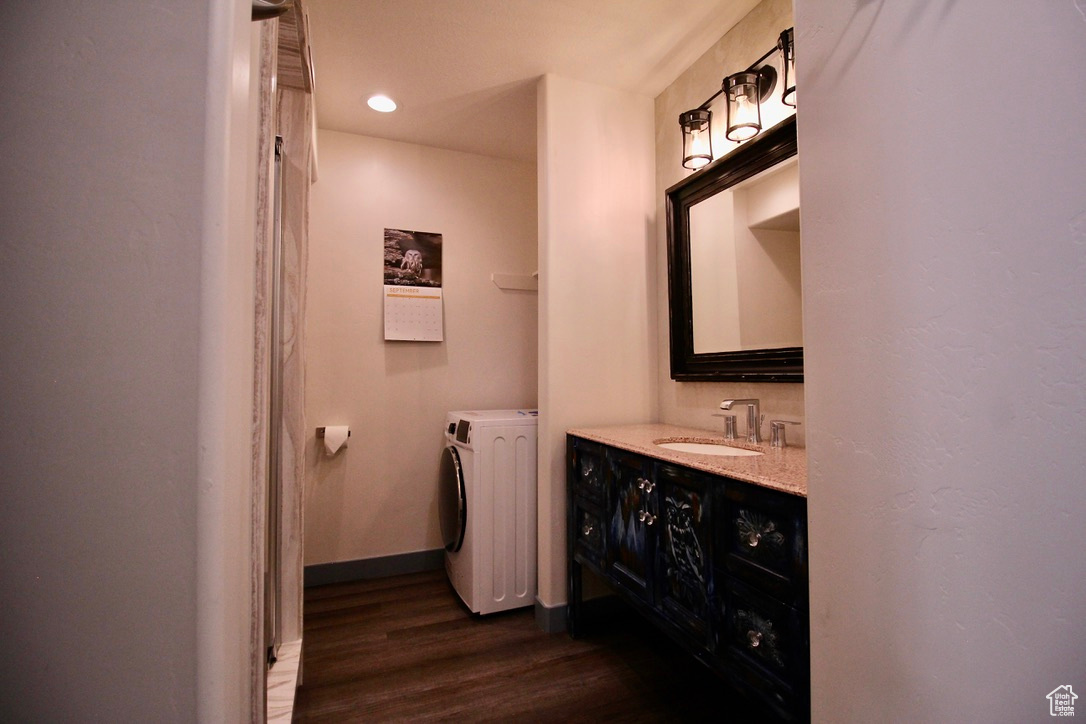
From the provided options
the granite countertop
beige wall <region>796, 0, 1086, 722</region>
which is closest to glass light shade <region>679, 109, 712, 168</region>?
the granite countertop

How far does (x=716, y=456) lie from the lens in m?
1.46

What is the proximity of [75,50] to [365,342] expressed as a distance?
8.08ft

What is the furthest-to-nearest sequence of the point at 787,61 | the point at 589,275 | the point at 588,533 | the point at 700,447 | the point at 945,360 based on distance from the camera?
the point at 589,275 → the point at 588,533 → the point at 700,447 → the point at 787,61 → the point at 945,360

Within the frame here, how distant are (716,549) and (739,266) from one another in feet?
3.97

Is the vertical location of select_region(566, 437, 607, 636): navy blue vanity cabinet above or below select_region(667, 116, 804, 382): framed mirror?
below

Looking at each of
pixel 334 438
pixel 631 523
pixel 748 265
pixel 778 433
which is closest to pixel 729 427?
pixel 778 433

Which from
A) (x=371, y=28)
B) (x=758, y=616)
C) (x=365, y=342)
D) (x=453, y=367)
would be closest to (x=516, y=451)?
(x=453, y=367)

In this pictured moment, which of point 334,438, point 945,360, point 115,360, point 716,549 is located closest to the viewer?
point 115,360

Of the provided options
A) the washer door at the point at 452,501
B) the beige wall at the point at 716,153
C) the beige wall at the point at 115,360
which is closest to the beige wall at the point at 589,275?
the beige wall at the point at 716,153

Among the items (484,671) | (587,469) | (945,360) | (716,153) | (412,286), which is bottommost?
(484,671)

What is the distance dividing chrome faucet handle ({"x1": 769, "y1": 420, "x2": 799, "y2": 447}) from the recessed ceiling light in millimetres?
2440

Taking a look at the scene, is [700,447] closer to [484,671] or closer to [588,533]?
[588,533]

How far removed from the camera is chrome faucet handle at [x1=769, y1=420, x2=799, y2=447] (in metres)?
1.62

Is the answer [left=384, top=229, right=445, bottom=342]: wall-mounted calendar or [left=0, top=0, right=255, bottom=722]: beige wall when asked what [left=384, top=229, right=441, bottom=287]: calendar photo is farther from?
[left=0, top=0, right=255, bottom=722]: beige wall
